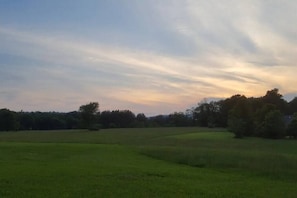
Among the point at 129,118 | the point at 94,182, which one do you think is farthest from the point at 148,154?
the point at 129,118

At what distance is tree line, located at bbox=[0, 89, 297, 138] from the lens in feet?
329

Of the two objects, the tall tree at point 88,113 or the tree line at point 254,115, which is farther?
the tall tree at point 88,113

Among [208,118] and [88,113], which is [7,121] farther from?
[208,118]

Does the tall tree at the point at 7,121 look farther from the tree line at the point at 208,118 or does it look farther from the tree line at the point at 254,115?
the tree line at the point at 254,115

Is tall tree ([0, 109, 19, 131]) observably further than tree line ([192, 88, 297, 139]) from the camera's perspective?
Yes

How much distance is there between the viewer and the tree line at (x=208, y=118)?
3948 inches

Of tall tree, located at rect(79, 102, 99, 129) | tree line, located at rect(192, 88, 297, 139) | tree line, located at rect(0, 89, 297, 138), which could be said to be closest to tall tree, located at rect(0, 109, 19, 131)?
tree line, located at rect(0, 89, 297, 138)

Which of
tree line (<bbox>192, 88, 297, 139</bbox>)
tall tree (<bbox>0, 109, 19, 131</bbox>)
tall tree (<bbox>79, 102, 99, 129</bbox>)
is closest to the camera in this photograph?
tree line (<bbox>192, 88, 297, 139</bbox>)

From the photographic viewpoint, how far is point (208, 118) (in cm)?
16438

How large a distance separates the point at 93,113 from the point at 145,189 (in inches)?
5469

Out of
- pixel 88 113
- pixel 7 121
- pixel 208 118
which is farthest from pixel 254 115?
pixel 7 121

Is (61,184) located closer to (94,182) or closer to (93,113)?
(94,182)

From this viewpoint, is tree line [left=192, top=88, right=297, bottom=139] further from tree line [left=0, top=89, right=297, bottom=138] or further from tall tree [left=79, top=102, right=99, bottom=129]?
tall tree [left=79, top=102, right=99, bottom=129]

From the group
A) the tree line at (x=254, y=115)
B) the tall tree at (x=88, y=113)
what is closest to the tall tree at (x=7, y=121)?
the tall tree at (x=88, y=113)
